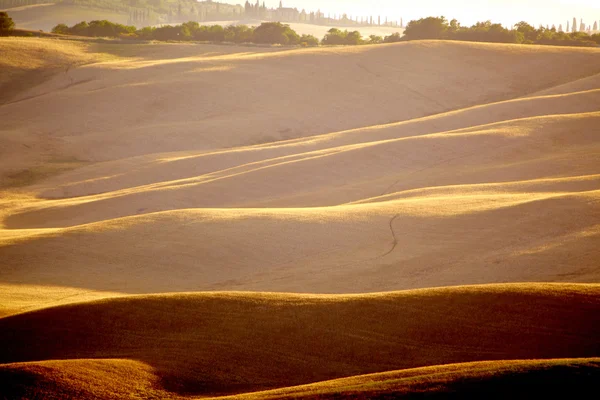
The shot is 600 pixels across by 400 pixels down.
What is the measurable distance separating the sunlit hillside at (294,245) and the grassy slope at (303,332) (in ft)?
0.09

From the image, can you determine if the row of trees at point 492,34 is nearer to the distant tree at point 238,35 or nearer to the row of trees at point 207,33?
the row of trees at point 207,33

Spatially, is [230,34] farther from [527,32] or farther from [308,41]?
[527,32]

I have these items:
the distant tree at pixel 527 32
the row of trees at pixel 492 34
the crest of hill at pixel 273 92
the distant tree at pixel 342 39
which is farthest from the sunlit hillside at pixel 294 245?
the distant tree at pixel 342 39

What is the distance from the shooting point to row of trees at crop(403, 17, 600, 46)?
2448 inches

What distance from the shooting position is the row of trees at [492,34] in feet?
204

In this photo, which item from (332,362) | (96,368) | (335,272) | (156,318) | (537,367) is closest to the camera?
(537,367)

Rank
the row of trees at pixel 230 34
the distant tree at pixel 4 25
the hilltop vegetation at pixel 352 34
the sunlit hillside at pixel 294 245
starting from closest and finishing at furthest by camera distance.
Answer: the sunlit hillside at pixel 294 245, the hilltop vegetation at pixel 352 34, the distant tree at pixel 4 25, the row of trees at pixel 230 34

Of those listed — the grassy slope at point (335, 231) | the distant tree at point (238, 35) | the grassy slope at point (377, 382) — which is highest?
the distant tree at point (238, 35)

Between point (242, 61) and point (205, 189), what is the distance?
2815 centimetres

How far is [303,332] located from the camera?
7.34 m

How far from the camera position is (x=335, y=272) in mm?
13219

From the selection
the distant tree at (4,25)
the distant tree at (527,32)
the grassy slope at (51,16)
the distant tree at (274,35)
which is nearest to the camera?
the distant tree at (527,32)

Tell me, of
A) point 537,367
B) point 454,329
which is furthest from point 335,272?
point 537,367

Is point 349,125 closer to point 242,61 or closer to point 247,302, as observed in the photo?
point 242,61
